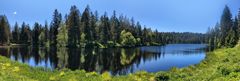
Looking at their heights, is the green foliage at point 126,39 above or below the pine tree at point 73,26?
below

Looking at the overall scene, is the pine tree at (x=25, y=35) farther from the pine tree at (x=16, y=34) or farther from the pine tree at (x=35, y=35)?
the pine tree at (x=35, y=35)

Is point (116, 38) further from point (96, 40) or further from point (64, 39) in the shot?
point (64, 39)

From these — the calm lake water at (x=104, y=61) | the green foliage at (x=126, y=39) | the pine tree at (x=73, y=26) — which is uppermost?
the pine tree at (x=73, y=26)

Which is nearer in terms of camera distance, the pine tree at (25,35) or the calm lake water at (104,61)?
the calm lake water at (104,61)

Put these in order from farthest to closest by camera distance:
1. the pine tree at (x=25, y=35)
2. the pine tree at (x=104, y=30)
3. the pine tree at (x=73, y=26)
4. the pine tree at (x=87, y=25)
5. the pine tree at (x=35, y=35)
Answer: the pine tree at (x=25, y=35)
the pine tree at (x=35, y=35)
the pine tree at (x=104, y=30)
the pine tree at (x=87, y=25)
the pine tree at (x=73, y=26)

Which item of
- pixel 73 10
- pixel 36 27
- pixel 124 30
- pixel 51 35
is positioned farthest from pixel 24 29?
pixel 124 30

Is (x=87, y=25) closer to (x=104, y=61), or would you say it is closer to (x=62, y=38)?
(x=62, y=38)

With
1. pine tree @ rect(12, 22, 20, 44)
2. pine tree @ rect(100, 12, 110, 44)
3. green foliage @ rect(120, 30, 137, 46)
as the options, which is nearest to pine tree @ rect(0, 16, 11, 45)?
pine tree @ rect(12, 22, 20, 44)

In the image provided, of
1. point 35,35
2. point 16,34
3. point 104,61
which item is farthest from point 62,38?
point 104,61

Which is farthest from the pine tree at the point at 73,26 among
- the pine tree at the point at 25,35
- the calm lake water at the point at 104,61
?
the calm lake water at the point at 104,61

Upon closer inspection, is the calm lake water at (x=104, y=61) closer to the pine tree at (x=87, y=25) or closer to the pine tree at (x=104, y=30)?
the pine tree at (x=87, y=25)

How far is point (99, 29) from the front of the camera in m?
154

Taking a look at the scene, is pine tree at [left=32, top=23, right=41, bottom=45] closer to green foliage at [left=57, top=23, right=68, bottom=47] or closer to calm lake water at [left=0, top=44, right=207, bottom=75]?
green foliage at [left=57, top=23, right=68, bottom=47]

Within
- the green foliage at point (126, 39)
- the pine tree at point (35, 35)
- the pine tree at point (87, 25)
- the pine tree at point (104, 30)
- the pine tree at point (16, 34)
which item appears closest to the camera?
the pine tree at point (87, 25)
